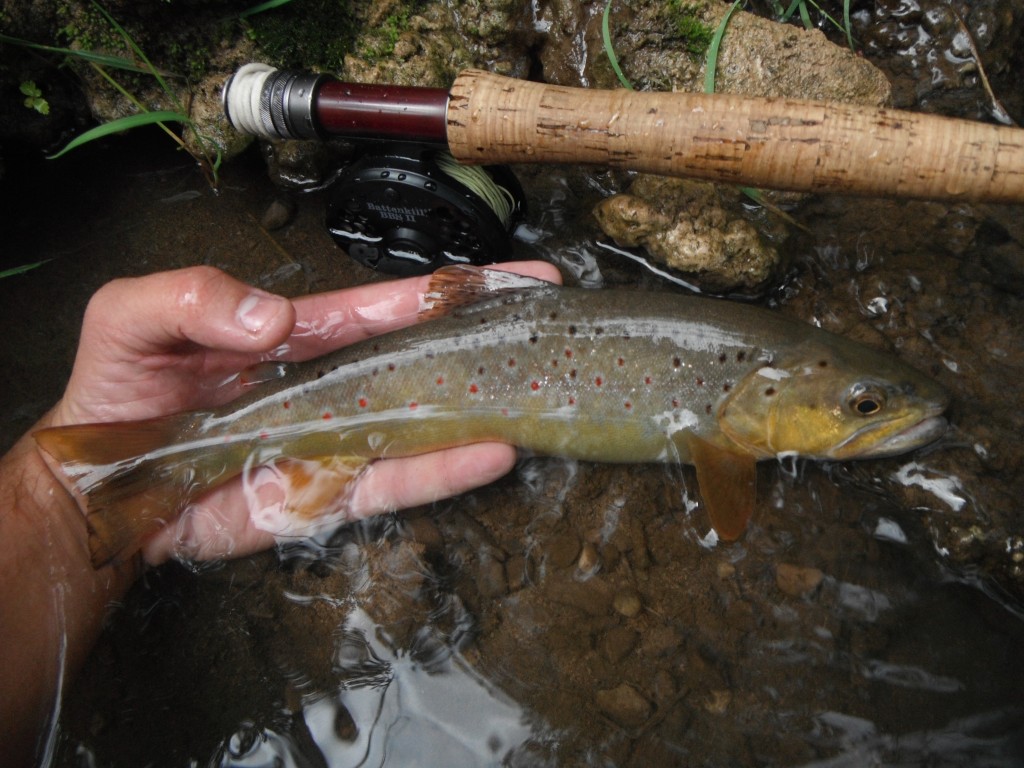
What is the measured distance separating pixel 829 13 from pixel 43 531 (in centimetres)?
Result: 486

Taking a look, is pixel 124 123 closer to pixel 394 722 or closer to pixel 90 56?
pixel 90 56

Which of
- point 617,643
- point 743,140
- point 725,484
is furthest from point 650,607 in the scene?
point 743,140

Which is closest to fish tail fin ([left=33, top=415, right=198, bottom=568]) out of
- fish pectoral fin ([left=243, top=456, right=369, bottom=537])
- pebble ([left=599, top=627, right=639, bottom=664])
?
fish pectoral fin ([left=243, top=456, right=369, bottom=537])

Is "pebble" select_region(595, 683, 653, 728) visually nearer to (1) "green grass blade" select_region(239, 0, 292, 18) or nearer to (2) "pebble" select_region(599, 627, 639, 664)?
(2) "pebble" select_region(599, 627, 639, 664)

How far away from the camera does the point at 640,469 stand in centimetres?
330

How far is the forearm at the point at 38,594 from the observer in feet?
8.87

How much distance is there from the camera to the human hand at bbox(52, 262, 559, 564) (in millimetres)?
2637

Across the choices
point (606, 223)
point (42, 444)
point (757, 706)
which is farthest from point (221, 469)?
point (757, 706)

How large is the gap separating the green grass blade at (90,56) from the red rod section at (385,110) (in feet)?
4.46

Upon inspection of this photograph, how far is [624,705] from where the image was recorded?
2.82m

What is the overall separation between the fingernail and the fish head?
1.88 meters

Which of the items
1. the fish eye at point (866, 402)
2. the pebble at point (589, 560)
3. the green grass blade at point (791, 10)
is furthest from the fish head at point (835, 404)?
the green grass blade at point (791, 10)

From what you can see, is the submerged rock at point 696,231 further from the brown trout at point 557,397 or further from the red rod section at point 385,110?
the red rod section at point 385,110

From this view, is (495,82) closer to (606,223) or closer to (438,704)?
(606,223)
